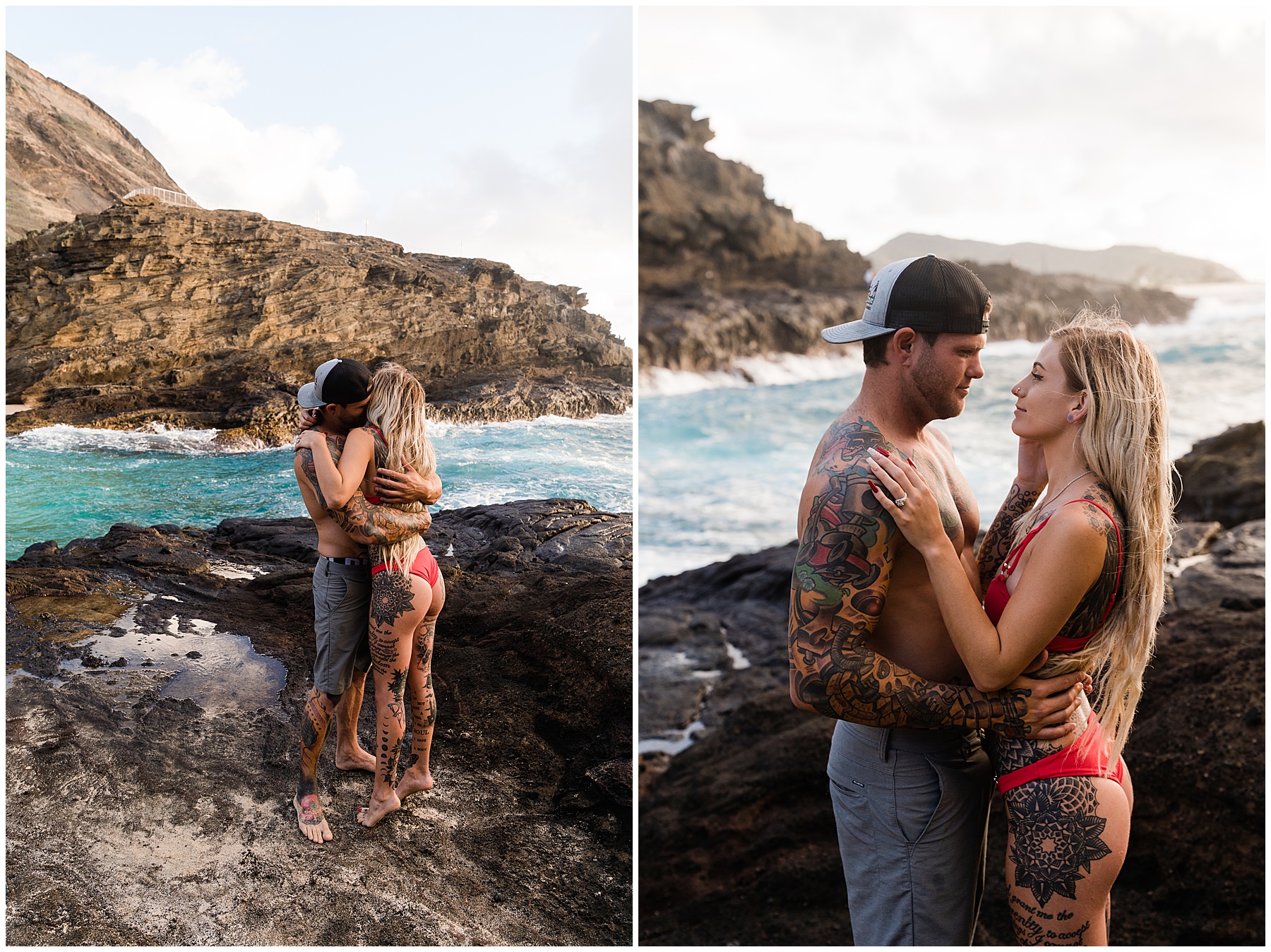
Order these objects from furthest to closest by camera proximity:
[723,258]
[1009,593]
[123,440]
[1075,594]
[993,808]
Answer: [723,258], [993,808], [123,440], [1009,593], [1075,594]

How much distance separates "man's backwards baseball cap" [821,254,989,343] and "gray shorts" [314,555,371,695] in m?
1.84

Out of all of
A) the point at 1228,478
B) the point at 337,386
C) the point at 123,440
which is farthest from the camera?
the point at 1228,478

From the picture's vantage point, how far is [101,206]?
9.94ft

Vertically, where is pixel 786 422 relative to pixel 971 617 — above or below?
below

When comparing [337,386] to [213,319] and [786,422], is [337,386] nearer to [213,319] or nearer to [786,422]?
[213,319]

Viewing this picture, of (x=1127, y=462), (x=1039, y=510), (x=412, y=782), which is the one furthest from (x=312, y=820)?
(x=1127, y=462)

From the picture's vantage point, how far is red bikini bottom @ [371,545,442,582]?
266cm

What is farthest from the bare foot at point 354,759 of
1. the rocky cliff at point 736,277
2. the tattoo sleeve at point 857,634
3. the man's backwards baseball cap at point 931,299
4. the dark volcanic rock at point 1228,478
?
the rocky cliff at point 736,277

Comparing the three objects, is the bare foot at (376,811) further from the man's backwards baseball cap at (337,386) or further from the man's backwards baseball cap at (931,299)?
the man's backwards baseball cap at (931,299)

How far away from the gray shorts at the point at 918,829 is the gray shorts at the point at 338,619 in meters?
1.71

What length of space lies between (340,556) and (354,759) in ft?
2.45

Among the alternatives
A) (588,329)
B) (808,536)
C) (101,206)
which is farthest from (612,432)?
(101,206)

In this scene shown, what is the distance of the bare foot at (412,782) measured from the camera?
2.86m

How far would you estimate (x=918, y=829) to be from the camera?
1626 mm
